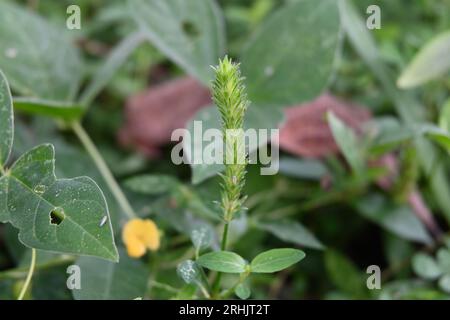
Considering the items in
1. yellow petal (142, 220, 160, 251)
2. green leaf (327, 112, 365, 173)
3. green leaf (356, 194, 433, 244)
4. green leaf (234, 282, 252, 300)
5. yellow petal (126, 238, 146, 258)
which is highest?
green leaf (327, 112, 365, 173)

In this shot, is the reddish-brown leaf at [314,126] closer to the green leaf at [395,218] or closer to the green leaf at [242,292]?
the green leaf at [395,218]

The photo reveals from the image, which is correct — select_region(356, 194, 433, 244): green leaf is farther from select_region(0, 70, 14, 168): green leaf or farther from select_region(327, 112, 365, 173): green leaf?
select_region(0, 70, 14, 168): green leaf

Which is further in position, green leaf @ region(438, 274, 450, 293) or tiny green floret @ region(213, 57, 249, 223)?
green leaf @ region(438, 274, 450, 293)

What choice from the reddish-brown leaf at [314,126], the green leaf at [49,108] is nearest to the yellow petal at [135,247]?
the green leaf at [49,108]

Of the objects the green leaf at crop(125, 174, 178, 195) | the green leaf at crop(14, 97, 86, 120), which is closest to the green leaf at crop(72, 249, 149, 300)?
the green leaf at crop(125, 174, 178, 195)

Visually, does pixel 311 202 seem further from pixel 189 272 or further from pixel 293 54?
pixel 189 272
